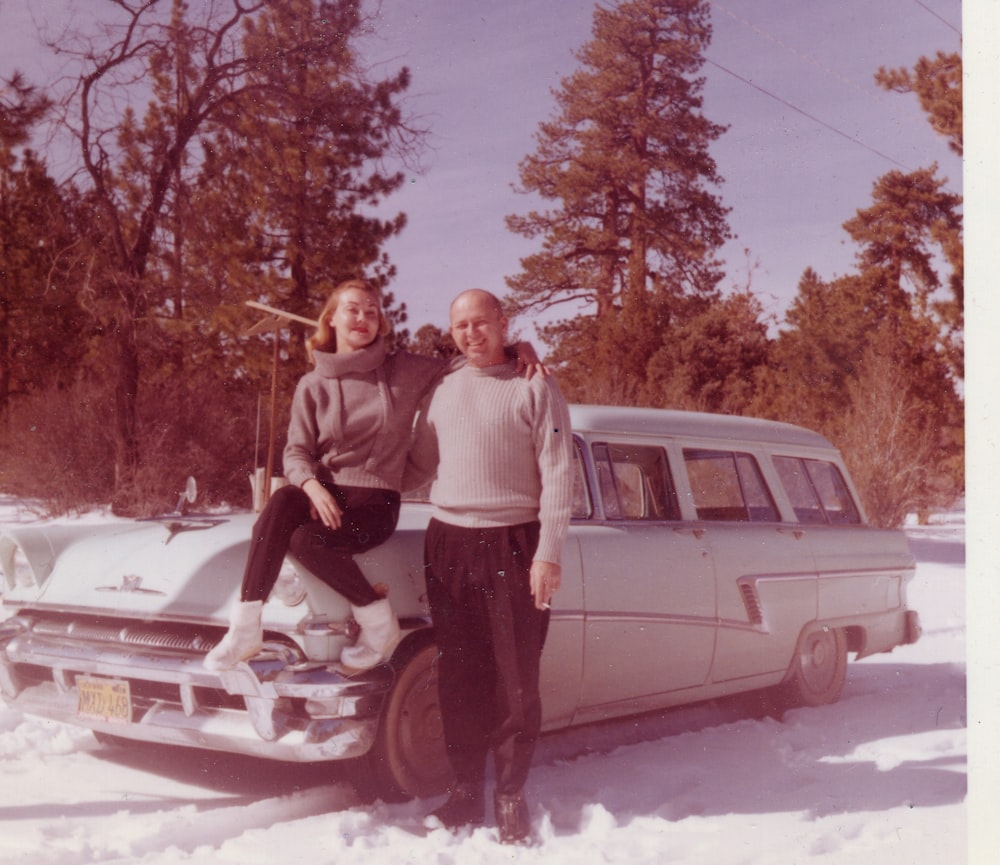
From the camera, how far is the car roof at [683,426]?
512cm

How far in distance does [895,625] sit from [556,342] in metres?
18.0

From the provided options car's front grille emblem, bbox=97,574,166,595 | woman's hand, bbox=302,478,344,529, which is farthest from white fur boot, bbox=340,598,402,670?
car's front grille emblem, bbox=97,574,166,595

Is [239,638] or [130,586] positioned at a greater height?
[130,586]

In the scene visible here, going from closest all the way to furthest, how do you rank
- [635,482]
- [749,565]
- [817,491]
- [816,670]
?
[635,482], [749,565], [816,670], [817,491]

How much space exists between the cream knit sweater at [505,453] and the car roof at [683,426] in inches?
40.8

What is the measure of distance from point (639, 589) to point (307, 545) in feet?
5.35

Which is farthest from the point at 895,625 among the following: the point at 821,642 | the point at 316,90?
the point at 316,90

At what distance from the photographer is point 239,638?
3785 mm

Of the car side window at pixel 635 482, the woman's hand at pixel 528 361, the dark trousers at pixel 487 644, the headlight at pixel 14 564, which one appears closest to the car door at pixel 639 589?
the car side window at pixel 635 482

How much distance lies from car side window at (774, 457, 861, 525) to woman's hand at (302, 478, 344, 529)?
3181mm

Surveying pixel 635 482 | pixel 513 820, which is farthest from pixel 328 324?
pixel 513 820

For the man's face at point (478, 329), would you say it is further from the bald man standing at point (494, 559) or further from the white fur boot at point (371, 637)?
the white fur boot at point (371, 637)

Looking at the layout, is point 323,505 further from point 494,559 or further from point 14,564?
point 14,564

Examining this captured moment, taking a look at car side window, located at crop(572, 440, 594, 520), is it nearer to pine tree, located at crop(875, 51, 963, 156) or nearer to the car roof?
the car roof
